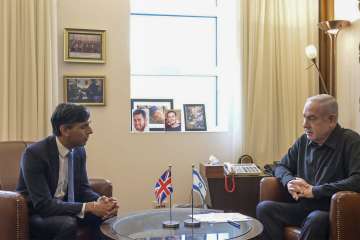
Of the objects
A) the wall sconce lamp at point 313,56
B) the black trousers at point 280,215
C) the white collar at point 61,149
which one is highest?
the wall sconce lamp at point 313,56

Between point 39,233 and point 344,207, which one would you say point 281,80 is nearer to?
point 344,207

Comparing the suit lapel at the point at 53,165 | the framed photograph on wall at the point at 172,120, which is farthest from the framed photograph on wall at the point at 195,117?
the suit lapel at the point at 53,165

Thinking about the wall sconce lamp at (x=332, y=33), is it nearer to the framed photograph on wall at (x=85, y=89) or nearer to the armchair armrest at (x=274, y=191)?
the armchair armrest at (x=274, y=191)

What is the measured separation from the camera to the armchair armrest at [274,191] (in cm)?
285

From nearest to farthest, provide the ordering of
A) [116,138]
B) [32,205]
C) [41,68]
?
[32,205] < [41,68] < [116,138]

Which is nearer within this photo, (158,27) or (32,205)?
(32,205)

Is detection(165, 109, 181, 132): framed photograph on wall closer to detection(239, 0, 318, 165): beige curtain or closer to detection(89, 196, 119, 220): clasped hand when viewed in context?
detection(239, 0, 318, 165): beige curtain

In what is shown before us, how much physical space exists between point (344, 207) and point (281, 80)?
194 centimetres

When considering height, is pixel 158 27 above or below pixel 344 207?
above

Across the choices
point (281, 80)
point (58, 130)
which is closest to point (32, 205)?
point (58, 130)

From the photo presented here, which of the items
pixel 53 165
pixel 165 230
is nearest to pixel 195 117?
pixel 53 165

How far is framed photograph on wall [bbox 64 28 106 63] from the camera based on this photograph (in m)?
3.76

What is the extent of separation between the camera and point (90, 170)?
3.82 meters

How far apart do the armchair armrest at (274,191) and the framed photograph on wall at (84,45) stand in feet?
5.91
